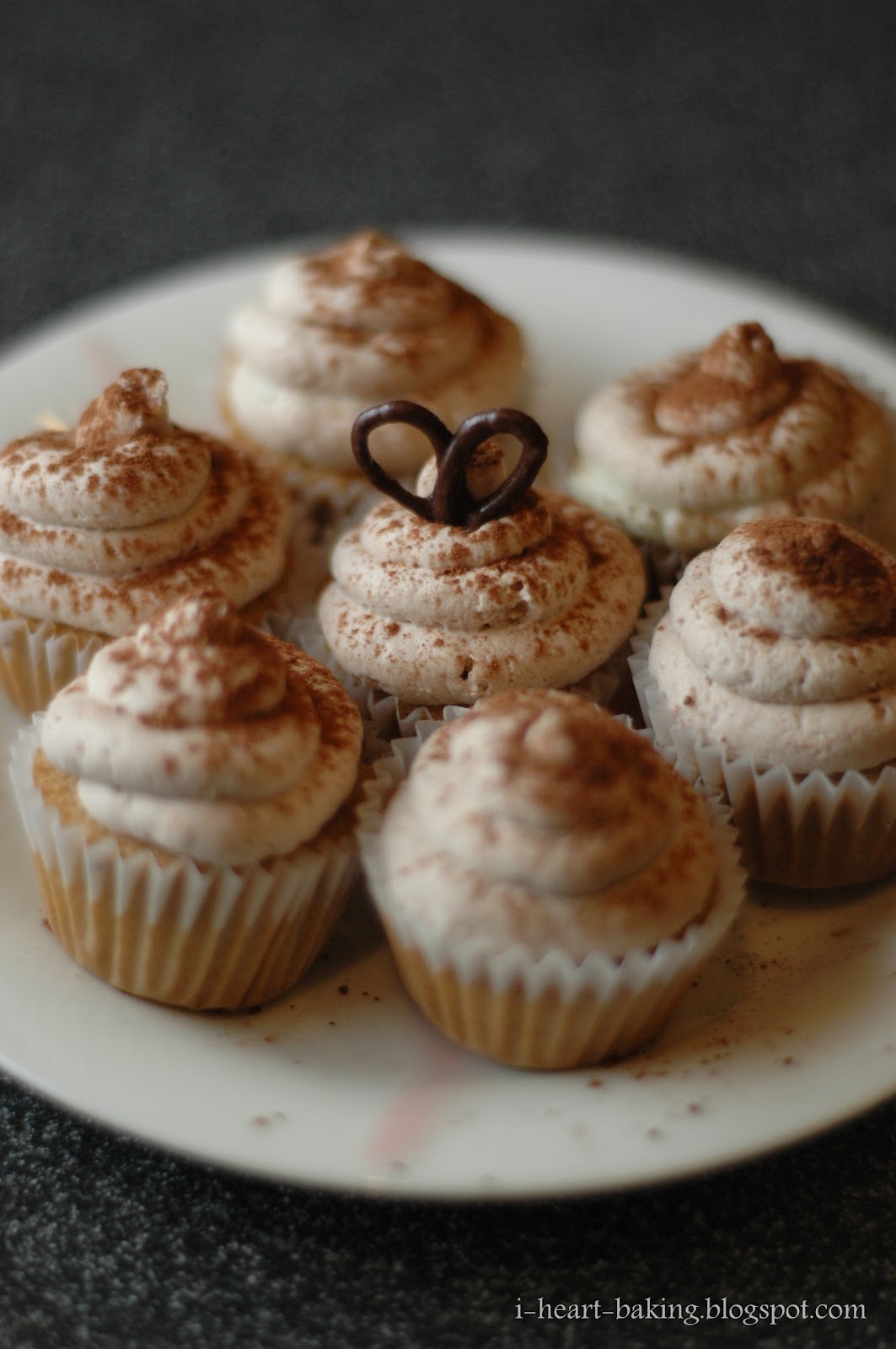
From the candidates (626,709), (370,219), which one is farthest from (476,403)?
(370,219)

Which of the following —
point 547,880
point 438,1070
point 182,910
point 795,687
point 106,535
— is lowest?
point 438,1070

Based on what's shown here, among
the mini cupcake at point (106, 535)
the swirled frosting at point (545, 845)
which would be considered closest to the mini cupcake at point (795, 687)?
the swirled frosting at point (545, 845)

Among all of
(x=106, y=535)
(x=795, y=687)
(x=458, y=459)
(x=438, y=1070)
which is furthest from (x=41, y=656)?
(x=795, y=687)

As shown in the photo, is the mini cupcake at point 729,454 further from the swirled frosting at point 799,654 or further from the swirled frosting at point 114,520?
the swirled frosting at point 114,520

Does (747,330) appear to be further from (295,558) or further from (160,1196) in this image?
(160,1196)

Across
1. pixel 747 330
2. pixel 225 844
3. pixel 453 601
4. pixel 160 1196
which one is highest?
pixel 747 330

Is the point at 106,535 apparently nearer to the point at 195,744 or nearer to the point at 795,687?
the point at 195,744
